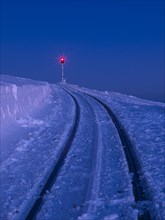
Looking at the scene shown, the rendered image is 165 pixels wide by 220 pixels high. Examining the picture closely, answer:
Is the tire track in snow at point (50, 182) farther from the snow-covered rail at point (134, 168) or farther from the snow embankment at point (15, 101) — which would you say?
the snow embankment at point (15, 101)

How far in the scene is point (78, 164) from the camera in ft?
31.9

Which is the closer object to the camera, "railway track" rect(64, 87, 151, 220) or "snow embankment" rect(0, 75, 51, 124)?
"railway track" rect(64, 87, 151, 220)

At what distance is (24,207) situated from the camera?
7371mm

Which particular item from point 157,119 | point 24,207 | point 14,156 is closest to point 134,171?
point 24,207

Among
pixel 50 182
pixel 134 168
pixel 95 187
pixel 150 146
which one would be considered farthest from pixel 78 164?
pixel 150 146

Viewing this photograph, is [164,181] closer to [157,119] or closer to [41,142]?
[41,142]

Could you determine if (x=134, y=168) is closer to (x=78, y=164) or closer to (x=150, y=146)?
(x=78, y=164)

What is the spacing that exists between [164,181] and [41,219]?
307 cm

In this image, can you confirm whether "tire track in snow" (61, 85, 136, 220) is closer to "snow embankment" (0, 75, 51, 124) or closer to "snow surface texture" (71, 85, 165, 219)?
"snow surface texture" (71, 85, 165, 219)

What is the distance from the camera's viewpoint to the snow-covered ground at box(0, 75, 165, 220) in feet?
23.4

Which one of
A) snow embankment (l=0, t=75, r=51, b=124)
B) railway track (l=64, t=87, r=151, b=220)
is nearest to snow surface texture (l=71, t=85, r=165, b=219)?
railway track (l=64, t=87, r=151, b=220)

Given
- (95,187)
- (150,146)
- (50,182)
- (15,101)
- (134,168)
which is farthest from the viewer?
(15,101)

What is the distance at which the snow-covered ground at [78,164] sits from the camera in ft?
23.4

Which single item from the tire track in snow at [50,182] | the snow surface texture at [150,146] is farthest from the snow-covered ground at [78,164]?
the tire track in snow at [50,182]
